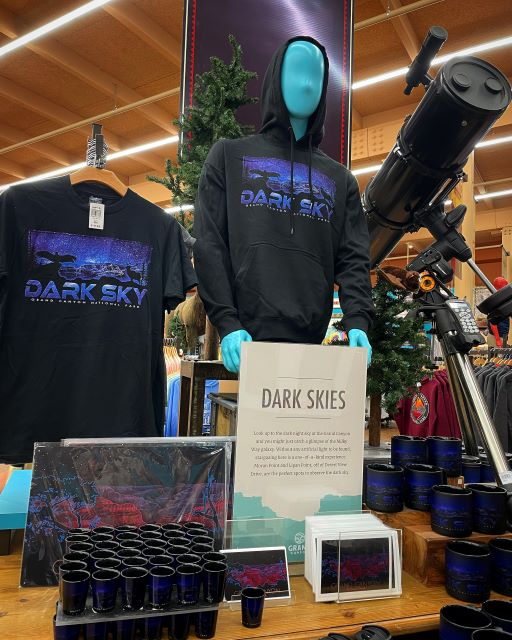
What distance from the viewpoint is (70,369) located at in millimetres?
1498

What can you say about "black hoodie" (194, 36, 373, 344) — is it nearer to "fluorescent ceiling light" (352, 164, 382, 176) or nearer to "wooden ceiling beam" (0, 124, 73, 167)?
"fluorescent ceiling light" (352, 164, 382, 176)

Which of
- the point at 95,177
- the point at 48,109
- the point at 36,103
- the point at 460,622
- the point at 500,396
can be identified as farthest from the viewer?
the point at 48,109

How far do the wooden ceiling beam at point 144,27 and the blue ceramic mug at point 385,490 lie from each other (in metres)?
5.00

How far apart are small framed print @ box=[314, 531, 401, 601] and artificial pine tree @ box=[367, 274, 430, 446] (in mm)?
1360

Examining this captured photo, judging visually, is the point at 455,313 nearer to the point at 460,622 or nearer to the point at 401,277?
the point at 401,277

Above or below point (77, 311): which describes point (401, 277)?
above

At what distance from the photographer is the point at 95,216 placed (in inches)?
60.5

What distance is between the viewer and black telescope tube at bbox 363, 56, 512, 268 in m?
1.56

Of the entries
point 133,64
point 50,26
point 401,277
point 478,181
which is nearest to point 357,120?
point 133,64

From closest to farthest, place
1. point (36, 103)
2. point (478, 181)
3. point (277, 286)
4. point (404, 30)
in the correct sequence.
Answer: point (277, 286) → point (404, 30) → point (36, 103) → point (478, 181)

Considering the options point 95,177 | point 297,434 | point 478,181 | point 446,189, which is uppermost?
point 478,181

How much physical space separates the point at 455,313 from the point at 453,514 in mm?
887

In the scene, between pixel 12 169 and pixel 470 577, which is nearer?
pixel 470 577

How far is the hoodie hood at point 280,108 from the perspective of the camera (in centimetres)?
156
